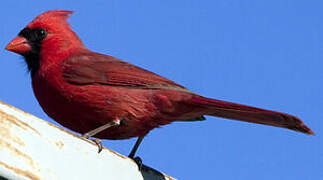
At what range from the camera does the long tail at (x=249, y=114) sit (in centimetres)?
270

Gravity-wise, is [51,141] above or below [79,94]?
below

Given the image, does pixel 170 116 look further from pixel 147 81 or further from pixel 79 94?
pixel 79 94

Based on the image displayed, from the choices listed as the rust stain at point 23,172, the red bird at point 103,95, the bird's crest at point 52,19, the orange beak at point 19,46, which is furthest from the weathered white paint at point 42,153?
the bird's crest at point 52,19

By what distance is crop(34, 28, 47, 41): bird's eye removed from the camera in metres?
3.79

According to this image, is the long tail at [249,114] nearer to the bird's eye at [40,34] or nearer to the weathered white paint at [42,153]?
the weathered white paint at [42,153]

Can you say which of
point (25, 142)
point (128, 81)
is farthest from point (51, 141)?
point (128, 81)

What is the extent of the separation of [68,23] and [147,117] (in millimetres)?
1134

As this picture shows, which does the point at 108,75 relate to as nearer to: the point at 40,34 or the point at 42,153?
the point at 40,34

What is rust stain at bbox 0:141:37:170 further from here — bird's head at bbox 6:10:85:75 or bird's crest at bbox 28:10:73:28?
bird's crest at bbox 28:10:73:28

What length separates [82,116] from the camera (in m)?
3.16

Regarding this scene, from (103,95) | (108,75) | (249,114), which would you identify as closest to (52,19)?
(108,75)

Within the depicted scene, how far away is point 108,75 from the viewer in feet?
11.5

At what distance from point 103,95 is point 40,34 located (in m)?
0.85

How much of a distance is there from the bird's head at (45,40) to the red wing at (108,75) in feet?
0.52
